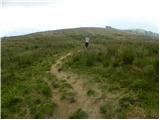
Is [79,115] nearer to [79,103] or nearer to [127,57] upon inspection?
[79,103]

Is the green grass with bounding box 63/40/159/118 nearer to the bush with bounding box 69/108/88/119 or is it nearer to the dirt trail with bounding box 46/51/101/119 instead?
the dirt trail with bounding box 46/51/101/119

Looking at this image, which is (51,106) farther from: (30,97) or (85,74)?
(85,74)

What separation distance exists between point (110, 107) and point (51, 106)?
2374 millimetres

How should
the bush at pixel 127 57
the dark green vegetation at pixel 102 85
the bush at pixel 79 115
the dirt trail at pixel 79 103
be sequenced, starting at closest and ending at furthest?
the bush at pixel 79 115, the dark green vegetation at pixel 102 85, the dirt trail at pixel 79 103, the bush at pixel 127 57

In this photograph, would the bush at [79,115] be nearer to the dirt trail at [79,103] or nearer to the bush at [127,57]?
the dirt trail at [79,103]

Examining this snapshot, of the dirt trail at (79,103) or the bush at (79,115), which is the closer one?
the bush at (79,115)

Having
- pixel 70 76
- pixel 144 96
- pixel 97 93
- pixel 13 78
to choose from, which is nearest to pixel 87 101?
pixel 97 93

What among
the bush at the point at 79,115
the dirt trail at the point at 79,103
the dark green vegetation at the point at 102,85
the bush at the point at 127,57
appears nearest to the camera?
the bush at the point at 79,115

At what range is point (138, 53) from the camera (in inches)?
737

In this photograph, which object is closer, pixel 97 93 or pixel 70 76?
pixel 97 93

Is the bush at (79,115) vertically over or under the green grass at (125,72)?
under

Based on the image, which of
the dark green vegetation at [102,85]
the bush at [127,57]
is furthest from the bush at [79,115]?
the bush at [127,57]

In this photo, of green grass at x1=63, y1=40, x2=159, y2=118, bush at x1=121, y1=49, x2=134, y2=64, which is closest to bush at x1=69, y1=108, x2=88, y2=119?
green grass at x1=63, y1=40, x2=159, y2=118

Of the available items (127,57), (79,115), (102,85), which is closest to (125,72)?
(102,85)
